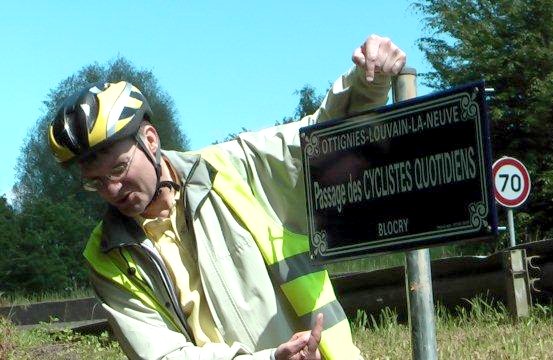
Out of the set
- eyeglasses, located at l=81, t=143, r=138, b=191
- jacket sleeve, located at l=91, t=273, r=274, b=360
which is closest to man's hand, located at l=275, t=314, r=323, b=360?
jacket sleeve, located at l=91, t=273, r=274, b=360

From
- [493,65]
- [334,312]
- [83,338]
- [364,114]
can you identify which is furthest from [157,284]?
[493,65]

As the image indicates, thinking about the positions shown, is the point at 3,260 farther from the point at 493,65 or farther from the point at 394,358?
the point at 394,358

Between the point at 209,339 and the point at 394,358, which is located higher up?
the point at 209,339

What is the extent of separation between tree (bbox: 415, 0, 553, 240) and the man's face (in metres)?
29.7

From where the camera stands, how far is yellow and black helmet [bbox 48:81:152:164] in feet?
13.7

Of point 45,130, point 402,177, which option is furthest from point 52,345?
point 45,130

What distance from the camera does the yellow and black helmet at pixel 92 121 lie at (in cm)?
417

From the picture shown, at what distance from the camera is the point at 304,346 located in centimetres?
363

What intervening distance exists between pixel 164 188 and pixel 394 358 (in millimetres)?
4130

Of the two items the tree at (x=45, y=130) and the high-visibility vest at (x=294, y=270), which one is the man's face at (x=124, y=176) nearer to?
the high-visibility vest at (x=294, y=270)

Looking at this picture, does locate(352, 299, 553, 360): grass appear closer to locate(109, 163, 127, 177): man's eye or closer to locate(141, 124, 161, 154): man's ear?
locate(141, 124, 161, 154): man's ear

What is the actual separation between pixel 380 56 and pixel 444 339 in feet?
17.5

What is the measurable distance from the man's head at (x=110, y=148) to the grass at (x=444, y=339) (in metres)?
3.81

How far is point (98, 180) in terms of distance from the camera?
4.19m
